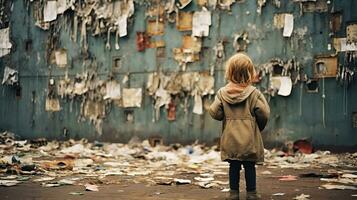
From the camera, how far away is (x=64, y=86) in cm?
1054

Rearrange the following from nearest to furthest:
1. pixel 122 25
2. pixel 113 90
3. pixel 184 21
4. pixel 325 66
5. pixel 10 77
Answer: pixel 325 66 → pixel 184 21 → pixel 122 25 → pixel 113 90 → pixel 10 77

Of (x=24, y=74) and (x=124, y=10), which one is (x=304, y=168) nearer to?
(x=124, y=10)

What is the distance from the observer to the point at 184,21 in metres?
9.48

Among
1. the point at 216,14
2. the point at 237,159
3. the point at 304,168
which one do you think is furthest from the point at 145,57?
the point at 237,159

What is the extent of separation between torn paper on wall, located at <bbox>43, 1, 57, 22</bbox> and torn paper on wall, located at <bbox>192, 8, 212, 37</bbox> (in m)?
3.12

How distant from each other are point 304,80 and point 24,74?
5.91 meters

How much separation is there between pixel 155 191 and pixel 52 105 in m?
6.19

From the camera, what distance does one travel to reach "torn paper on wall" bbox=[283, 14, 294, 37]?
873 cm

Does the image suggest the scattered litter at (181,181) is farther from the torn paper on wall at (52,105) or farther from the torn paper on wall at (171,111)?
the torn paper on wall at (52,105)

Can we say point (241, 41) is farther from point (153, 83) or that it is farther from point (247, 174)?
point (247, 174)

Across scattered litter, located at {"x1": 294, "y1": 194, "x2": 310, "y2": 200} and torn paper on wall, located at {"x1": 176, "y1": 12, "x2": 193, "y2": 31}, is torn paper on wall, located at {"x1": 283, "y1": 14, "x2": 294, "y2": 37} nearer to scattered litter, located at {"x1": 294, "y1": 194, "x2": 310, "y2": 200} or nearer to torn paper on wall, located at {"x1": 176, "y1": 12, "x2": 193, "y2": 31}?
torn paper on wall, located at {"x1": 176, "y1": 12, "x2": 193, "y2": 31}

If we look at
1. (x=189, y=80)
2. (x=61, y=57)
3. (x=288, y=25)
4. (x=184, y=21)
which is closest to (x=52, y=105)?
(x=61, y=57)

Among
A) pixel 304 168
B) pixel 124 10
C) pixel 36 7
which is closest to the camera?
pixel 304 168

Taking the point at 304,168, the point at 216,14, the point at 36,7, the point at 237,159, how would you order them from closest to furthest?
the point at 237,159, the point at 304,168, the point at 216,14, the point at 36,7
